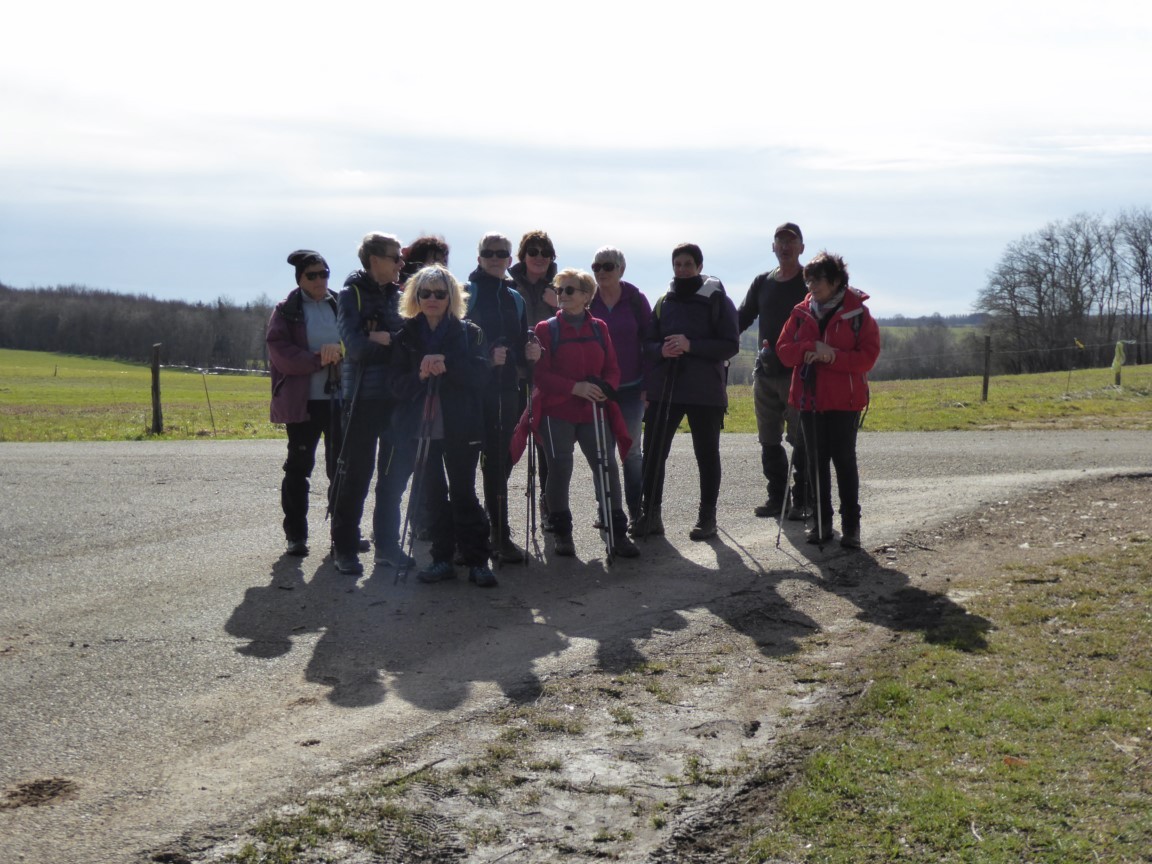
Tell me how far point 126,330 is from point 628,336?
138540 millimetres

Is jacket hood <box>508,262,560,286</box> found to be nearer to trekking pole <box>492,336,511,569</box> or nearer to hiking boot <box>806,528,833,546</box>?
trekking pole <box>492,336,511,569</box>

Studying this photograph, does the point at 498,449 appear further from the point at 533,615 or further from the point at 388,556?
the point at 533,615

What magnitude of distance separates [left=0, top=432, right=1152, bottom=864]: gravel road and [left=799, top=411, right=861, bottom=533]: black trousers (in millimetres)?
465

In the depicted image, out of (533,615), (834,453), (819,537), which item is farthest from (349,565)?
(834,453)

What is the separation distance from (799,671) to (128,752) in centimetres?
311

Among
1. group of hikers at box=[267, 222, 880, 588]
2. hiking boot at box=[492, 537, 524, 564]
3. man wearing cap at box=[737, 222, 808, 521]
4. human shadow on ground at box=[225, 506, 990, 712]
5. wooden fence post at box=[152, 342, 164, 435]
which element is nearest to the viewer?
human shadow on ground at box=[225, 506, 990, 712]

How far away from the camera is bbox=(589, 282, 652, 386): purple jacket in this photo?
861cm

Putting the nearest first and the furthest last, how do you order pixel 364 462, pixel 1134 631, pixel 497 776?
pixel 497 776 → pixel 1134 631 → pixel 364 462

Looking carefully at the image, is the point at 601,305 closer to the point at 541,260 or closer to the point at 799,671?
the point at 541,260

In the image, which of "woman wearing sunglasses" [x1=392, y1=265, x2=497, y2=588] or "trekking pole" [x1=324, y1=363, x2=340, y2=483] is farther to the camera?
"trekking pole" [x1=324, y1=363, x2=340, y2=483]

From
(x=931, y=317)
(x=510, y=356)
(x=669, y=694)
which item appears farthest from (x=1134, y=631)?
(x=931, y=317)

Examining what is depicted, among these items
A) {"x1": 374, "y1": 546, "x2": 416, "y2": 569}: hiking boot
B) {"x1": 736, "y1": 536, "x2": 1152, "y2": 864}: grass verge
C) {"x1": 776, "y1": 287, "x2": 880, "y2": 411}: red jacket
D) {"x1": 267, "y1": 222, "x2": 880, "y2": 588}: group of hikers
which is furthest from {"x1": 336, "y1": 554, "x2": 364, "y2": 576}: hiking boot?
{"x1": 736, "y1": 536, "x2": 1152, "y2": 864}: grass verge

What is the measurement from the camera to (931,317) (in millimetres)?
148625

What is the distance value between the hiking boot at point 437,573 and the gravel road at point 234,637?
0.09 m
